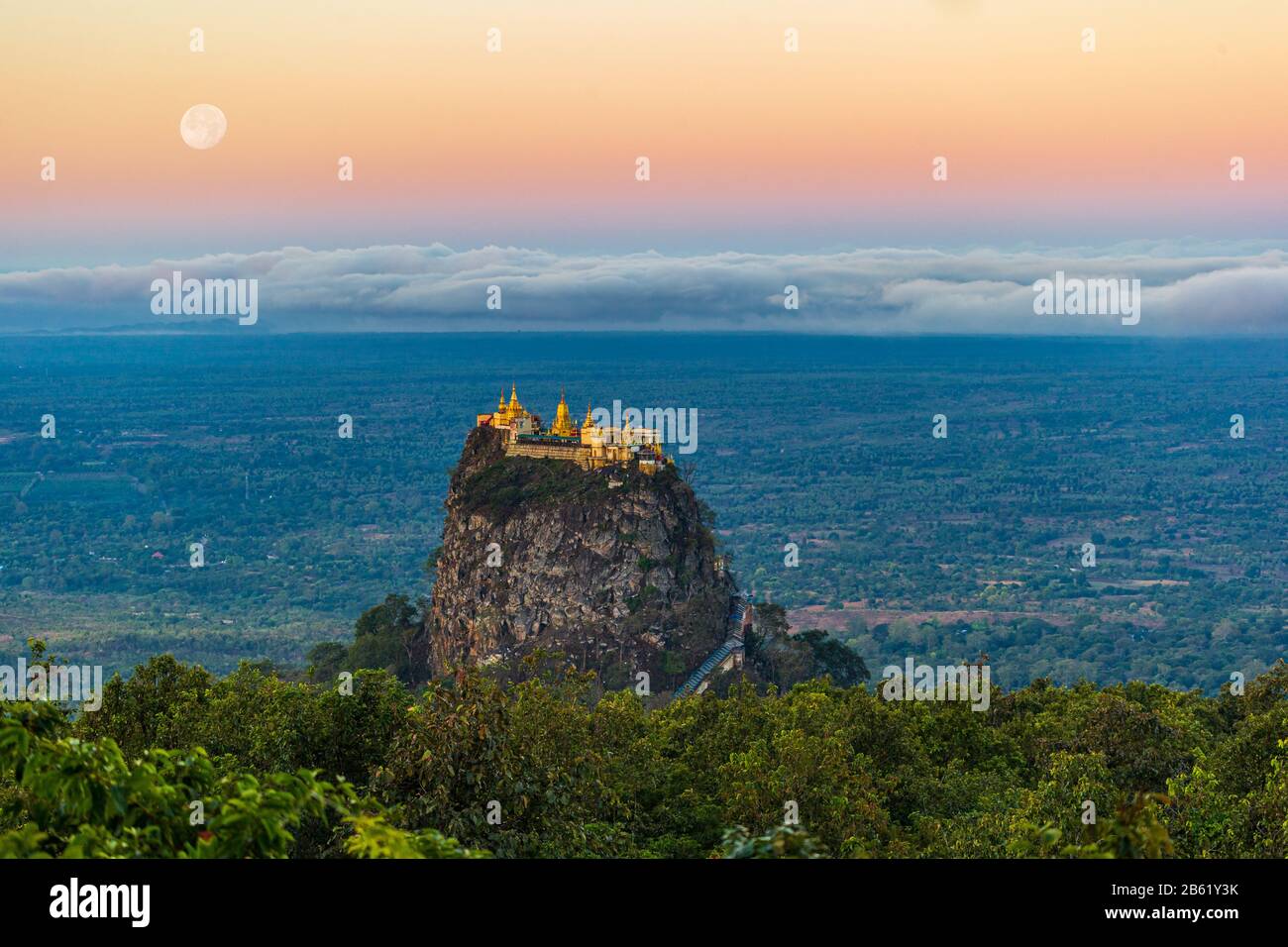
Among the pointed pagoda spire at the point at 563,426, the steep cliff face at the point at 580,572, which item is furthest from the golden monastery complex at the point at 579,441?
the steep cliff face at the point at 580,572

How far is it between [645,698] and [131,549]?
124 metres

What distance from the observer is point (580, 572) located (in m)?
95.0

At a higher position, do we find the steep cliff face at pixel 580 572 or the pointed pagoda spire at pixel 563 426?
the pointed pagoda spire at pixel 563 426

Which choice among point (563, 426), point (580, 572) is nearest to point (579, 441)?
point (563, 426)

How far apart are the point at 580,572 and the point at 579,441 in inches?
314

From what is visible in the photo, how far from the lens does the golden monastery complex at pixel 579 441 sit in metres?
92.6

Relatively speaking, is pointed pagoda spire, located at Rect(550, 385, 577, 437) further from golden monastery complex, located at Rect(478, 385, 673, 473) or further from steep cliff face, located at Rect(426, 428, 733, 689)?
steep cliff face, located at Rect(426, 428, 733, 689)

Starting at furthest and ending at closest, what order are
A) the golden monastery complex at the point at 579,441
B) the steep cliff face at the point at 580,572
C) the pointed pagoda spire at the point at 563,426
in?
the pointed pagoda spire at the point at 563,426
the golden monastery complex at the point at 579,441
the steep cliff face at the point at 580,572

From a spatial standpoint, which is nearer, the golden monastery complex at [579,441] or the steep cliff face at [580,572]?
the steep cliff face at [580,572]

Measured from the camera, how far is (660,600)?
9262cm

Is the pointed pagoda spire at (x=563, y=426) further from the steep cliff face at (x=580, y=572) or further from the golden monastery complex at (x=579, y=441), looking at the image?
the steep cliff face at (x=580, y=572)

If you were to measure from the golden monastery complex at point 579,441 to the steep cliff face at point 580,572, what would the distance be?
0.66 meters

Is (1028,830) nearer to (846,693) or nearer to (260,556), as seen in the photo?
(846,693)
